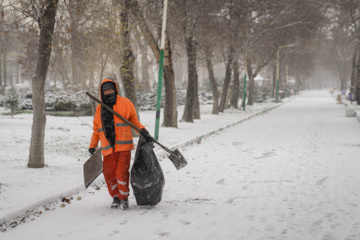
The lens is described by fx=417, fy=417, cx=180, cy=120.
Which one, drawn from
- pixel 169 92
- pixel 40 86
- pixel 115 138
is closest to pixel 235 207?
pixel 115 138

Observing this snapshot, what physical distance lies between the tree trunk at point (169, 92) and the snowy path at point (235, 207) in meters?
6.45

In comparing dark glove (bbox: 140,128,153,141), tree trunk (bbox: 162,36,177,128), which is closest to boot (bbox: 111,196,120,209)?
dark glove (bbox: 140,128,153,141)

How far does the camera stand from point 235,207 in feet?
18.5

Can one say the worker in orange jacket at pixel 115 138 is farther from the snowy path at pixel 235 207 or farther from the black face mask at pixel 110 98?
the snowy path at pixel 235 207

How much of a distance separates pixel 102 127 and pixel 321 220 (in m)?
2.95

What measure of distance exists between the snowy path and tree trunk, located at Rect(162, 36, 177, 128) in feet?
21.2

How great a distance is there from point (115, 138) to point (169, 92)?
10.7 meters

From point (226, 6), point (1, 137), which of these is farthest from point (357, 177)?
point (226, 6)

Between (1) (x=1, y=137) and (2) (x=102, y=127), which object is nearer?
(2) (x=102, y=127)

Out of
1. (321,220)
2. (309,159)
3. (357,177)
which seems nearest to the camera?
(321,220)

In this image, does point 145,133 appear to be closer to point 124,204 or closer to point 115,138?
point 115,138

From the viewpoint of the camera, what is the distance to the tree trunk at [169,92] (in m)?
15.4

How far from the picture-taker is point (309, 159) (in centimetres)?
950

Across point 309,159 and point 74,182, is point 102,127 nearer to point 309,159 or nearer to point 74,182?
point 74,182
